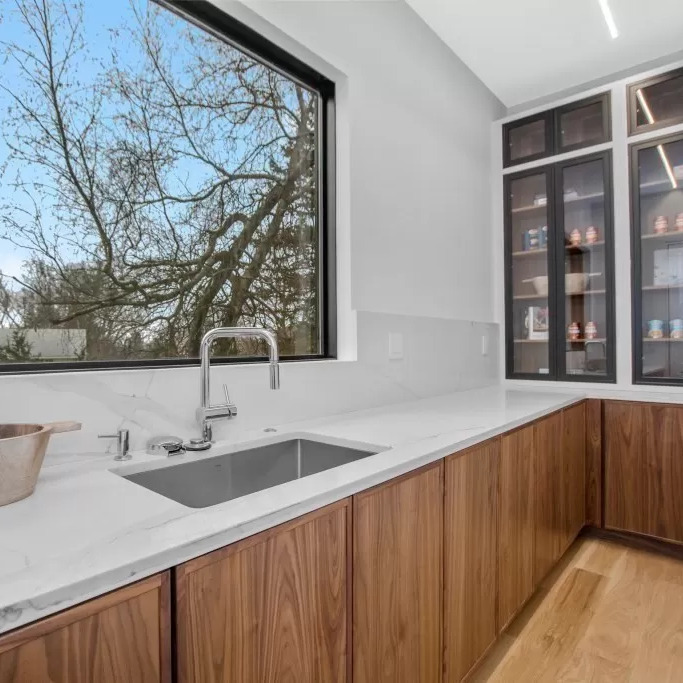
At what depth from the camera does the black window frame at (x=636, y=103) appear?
94.0 inches

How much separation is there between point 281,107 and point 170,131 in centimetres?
53

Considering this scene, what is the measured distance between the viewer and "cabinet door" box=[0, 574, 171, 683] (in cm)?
49

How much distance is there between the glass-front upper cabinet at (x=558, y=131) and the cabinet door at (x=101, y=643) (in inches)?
119

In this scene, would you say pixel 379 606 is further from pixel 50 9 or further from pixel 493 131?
pixel 493 131

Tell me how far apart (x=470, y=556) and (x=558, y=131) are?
2.55 meters

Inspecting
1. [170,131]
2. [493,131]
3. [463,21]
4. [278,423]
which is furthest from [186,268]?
[493,131]

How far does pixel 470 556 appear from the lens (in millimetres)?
1294

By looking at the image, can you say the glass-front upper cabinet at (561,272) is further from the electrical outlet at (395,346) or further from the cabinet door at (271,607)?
the cabinet door at (271,607)

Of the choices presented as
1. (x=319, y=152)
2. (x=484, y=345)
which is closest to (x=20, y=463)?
(x=319, y=152)

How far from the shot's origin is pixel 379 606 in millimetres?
974

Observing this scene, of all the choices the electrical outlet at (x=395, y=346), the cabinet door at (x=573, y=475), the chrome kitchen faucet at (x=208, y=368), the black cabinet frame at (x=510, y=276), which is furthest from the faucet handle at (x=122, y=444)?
the black cabinet frame at (x=510, y=276)

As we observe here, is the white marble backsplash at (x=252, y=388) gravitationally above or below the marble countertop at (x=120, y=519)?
above

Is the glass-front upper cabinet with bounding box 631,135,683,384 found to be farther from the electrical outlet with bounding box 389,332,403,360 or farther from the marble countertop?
the marble countertop

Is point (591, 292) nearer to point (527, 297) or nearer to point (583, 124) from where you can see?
point (527, 297)
